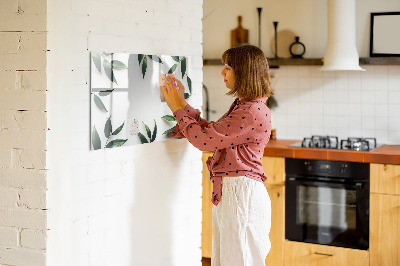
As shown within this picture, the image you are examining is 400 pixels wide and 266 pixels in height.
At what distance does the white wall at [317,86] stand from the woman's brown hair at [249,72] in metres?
2.25

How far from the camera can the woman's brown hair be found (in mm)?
2783

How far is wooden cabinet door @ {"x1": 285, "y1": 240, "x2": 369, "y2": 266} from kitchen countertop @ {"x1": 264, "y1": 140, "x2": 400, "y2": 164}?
649 millimetres

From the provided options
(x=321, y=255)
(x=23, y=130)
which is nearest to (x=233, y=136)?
(x=23, y=130)

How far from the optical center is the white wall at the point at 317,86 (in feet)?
15.7

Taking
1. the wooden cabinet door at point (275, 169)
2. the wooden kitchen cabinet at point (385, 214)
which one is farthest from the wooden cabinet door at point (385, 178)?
the wooden cabinet door at point (275, 169)

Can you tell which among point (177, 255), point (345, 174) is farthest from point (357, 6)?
point (177, 255)

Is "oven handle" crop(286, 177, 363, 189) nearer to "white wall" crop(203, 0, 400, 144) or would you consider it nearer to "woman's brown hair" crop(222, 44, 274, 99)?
"white wall" crop(203, 0, 400, 144)

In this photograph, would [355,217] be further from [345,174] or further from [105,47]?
[105,47]

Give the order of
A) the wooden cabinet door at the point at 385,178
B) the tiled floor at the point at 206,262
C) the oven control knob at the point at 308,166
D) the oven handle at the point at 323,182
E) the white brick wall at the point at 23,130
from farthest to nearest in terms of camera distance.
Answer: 1. the tiled floor at the point at 206,262
2. the oven control knob at the point at 308,166
3. the oven handle at the point at 323,182
4. the wooden cabinet door at the point at 385,178
5. the white brick wall at the point at 23,130

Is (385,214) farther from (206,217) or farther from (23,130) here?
(23,130)

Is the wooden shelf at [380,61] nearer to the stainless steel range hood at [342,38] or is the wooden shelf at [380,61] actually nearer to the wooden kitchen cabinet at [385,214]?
the stainless steel range hood at [342,38]

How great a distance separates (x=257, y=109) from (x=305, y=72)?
2.36 m

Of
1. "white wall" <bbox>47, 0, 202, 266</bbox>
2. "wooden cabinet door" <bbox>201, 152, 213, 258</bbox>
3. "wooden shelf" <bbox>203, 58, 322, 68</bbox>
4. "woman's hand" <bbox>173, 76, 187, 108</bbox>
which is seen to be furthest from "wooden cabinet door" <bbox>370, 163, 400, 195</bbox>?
"woman's hand" <bbox>173, 76, 187, 108</bbox>

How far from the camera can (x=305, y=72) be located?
503cm
